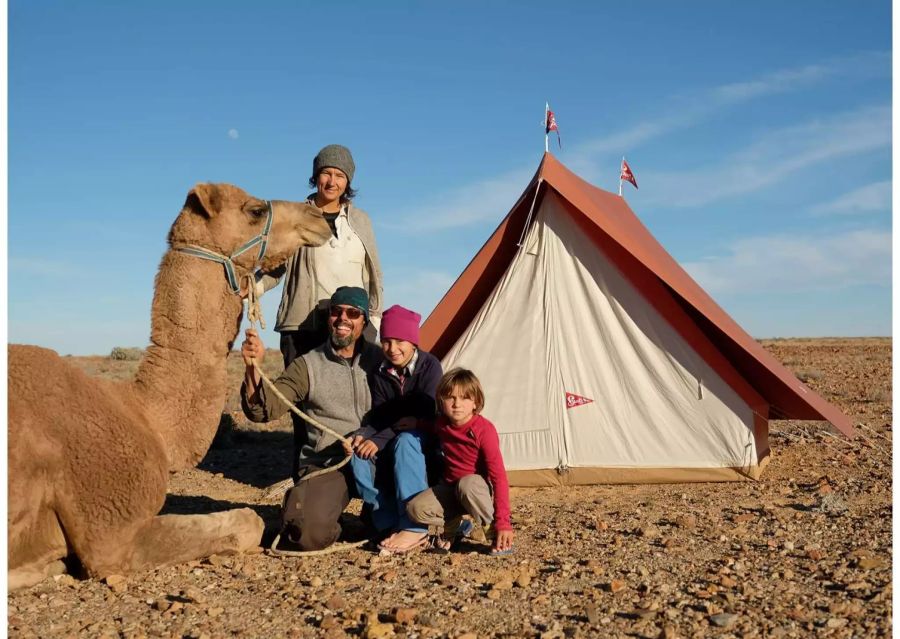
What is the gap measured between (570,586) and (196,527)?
209cm

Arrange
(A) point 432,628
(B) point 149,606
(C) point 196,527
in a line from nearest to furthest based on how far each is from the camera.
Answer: (A) point 432,628 < (B) point 149,606 < (C) point 196,527

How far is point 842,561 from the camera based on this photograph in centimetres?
420

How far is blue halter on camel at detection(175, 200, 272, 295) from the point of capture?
461 centimetres

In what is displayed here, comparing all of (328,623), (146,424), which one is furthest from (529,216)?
(328,623)

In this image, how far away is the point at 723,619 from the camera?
3.40 m

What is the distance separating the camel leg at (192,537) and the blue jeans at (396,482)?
2.33ft

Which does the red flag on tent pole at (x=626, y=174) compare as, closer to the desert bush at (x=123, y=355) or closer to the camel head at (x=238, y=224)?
the camel head at (x=238, y=224)

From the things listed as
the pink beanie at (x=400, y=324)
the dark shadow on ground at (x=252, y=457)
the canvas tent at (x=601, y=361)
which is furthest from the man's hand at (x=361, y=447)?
the dark shadow on ground at (x=252, y=457)

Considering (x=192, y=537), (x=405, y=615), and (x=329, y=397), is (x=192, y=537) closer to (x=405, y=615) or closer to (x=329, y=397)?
(x=329, y=397)

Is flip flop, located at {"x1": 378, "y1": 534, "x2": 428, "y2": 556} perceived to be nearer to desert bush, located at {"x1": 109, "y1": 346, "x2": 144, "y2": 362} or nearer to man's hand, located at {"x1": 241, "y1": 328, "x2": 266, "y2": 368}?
man's hand, located at {"x1": 241, "y1": 328, "x2": 266, "y2": 368}

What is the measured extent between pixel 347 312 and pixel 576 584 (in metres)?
2.28

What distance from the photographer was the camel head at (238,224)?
182 inches

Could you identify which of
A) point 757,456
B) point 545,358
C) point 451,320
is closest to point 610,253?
point 545,358

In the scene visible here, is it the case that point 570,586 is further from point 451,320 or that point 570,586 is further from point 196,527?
point 451,320
